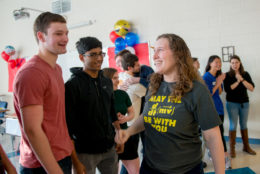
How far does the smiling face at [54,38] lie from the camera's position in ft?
3.65

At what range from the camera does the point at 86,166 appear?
1404 mm

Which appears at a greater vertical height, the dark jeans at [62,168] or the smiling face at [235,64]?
the smiling face at [235,64]

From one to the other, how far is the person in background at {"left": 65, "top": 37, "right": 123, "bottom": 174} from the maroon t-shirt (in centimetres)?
15

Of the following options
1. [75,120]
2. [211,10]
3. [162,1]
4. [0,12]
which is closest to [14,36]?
[0,12]

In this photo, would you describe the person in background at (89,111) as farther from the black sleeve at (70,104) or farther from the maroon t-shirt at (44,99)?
the maroon t-shirt at (44,99)

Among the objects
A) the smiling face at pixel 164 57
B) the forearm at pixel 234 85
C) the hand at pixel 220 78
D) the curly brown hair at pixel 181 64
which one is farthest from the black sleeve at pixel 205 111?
the forearm at pixel 234 85

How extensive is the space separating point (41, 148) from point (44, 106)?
0.22 meters

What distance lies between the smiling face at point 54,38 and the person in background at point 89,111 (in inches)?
11.4

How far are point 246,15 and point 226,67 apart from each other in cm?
98

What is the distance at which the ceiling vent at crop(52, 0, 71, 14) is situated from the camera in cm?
567

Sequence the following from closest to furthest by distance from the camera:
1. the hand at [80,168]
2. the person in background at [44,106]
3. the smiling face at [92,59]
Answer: the person in background at [44,106] < the hand at [80,168] < the smiling face at [92,59]

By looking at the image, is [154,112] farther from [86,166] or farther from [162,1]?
[162,1]

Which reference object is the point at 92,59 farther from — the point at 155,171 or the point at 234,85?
the point at 234,85

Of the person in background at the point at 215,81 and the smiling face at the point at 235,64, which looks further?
the smiling face at the point at 235,64
